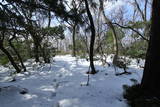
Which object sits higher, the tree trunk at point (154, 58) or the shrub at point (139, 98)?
the tree trunk at point (154, 58)

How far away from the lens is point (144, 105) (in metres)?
2.74

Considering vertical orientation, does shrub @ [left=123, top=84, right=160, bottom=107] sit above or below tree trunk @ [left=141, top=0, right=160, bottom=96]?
below

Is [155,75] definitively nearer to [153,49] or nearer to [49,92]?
[153,49]

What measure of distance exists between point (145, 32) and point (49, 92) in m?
6.28

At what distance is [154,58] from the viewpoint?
3053 millimetres

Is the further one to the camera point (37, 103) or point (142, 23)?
point (142, 23)

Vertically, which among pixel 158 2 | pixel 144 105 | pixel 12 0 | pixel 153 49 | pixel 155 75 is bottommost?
pixel 144 105

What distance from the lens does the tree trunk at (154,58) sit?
9.77ft

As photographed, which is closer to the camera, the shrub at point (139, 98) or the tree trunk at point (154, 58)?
the shrub at point (139, 98)

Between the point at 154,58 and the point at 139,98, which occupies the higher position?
the point at 154,58

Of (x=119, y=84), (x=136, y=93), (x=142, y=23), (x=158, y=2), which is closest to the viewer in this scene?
(x=158, y=2)

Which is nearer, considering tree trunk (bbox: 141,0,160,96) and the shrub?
the shrub

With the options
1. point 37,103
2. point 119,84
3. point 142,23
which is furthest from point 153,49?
point 142,23

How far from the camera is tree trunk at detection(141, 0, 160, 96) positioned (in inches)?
117
